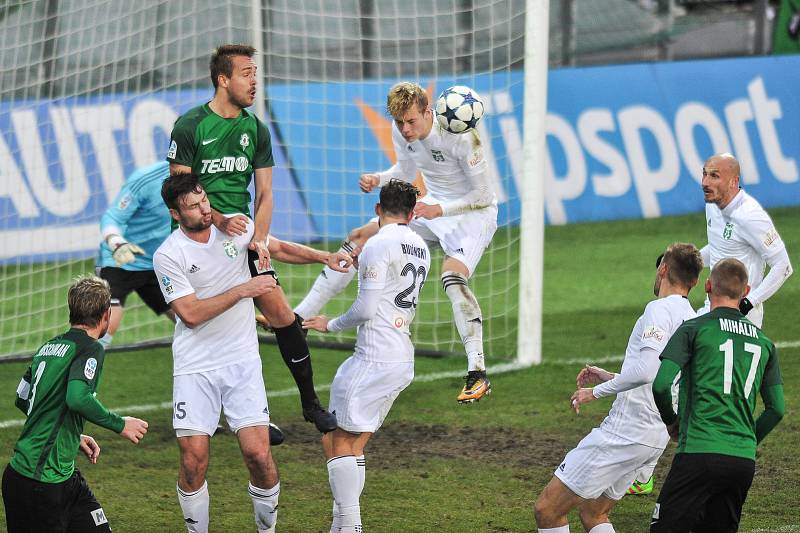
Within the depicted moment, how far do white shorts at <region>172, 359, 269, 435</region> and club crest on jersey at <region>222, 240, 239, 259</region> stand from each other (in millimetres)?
595

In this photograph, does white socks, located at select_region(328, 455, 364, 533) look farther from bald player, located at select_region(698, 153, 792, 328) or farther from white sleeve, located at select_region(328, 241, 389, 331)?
bald player, located at select_region(698, 153, 792, 328)

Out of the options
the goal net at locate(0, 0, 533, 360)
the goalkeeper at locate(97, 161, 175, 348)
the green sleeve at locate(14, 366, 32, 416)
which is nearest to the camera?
the green sleeve at locate(14, 366, 32, 416)

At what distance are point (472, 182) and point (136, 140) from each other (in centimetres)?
575

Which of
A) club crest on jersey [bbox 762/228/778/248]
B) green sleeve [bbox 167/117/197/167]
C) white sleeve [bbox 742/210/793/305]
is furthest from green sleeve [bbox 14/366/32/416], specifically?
Answer: club crest on jersey [bbox 762/228/778/248]

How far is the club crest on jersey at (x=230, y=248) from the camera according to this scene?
22.2 feet

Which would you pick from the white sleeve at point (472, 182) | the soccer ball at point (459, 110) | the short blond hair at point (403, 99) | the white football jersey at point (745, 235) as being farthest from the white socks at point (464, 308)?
the white football jersey at point (745, 235)

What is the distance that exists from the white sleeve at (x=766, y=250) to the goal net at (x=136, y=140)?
3177mm

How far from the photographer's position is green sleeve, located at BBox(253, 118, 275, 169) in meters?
7.12

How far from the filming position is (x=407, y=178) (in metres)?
8.86

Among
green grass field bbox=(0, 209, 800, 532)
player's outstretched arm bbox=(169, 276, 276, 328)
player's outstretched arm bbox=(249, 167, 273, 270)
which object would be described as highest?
player's outstretched arm bbox=(249, 167, 273, 270)

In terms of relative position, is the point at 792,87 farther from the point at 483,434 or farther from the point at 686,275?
the point at 686,275

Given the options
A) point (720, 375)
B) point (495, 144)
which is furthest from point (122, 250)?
point (495, 144)

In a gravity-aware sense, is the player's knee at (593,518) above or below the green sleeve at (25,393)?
below

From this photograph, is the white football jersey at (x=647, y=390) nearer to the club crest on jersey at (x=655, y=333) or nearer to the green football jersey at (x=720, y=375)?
the club crest on jersey at (x=655, y=333)
